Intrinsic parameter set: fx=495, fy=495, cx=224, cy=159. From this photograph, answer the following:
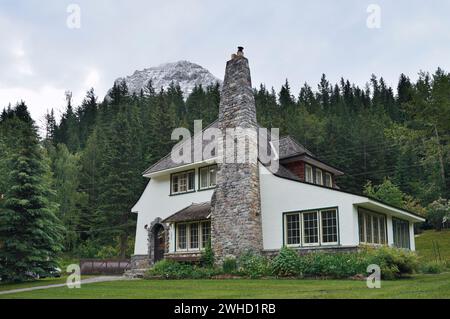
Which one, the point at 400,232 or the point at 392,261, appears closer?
the point at 392,261

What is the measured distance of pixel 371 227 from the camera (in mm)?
20094

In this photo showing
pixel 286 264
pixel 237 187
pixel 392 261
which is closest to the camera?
pixel 392 261

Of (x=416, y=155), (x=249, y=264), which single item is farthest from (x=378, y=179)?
(x=249, y=264)

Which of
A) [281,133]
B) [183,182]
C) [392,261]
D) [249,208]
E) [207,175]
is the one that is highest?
[281,133]

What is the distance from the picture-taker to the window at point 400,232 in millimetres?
23047

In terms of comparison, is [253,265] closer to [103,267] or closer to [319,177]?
[319,177]

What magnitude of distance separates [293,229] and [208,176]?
526 centimetres

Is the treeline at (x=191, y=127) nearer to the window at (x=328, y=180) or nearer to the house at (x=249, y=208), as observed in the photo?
the house at (x=249, y=208)

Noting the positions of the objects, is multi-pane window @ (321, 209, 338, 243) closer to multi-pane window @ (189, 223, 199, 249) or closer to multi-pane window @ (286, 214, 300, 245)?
multi-pane window @ (286, 214, 300, 245)

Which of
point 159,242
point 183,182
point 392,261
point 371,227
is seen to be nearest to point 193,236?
point 183,182
